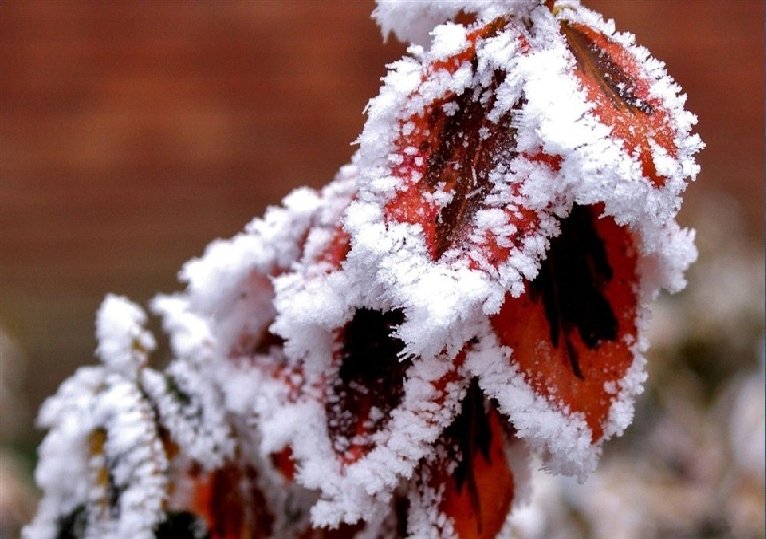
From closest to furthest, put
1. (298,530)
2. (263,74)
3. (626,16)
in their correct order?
(298,530) < (626,16) < (263,74)

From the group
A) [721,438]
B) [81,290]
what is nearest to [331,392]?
[721,438]

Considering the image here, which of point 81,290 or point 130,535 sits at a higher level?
point 81,290

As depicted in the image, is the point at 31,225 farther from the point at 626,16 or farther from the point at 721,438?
the point at 721,438

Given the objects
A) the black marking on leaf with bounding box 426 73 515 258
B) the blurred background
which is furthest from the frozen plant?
the blurred background

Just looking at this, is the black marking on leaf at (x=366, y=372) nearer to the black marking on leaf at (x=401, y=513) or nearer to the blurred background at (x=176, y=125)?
the black marking on leaf at (x=401, y=513)

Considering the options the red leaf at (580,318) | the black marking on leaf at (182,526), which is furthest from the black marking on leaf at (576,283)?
the black marking on leaf at (182,526)

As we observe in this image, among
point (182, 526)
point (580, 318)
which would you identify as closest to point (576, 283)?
point (580, 318)

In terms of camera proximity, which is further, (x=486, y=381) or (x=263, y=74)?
(x=263, y=74)

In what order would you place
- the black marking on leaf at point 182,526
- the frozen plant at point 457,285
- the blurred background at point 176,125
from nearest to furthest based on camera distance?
the frozen plant at point 457,285
the black marking on leaf at point 182,526
the blurred background at point 176,125
